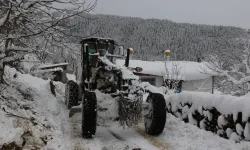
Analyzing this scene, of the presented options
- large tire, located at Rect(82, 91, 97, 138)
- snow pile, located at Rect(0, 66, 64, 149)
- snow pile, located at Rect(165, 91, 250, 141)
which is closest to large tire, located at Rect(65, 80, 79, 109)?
snow pile, located at Rect(0, 66, 64, 149)

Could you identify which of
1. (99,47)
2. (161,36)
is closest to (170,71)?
(99,47)

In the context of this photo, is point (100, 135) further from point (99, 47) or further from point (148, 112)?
point (99, 47)

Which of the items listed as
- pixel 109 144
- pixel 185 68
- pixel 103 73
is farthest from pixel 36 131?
pixel 185 68

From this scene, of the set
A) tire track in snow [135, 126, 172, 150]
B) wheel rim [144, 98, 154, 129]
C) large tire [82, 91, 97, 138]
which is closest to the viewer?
tire track in snow [135, 126, 172, 150]

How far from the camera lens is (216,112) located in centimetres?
650

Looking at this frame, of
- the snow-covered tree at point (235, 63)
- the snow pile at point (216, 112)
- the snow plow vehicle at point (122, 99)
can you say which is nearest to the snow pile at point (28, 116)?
the snow plow vehicle at point (122, 99)

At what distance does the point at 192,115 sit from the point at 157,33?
250 ft

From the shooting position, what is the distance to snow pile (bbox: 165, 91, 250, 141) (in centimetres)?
562

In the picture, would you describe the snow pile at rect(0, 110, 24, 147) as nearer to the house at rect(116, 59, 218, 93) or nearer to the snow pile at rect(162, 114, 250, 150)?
the snow pile at rect(162, 114, 250, 150)

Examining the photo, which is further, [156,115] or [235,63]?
[235,63]

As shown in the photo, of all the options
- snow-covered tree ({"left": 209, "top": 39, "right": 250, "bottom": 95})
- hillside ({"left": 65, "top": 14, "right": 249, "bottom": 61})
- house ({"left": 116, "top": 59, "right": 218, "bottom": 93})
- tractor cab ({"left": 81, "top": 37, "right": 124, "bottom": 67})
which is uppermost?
hillside ({"left": 65, "top": 14, "right": 249, "bottom": 61})

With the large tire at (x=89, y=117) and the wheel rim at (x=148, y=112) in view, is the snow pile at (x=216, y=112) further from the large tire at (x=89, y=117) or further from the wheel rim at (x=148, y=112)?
the large tire at (x=89, y=117)

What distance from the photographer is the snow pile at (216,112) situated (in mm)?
5625

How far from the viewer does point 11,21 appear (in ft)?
19.4
